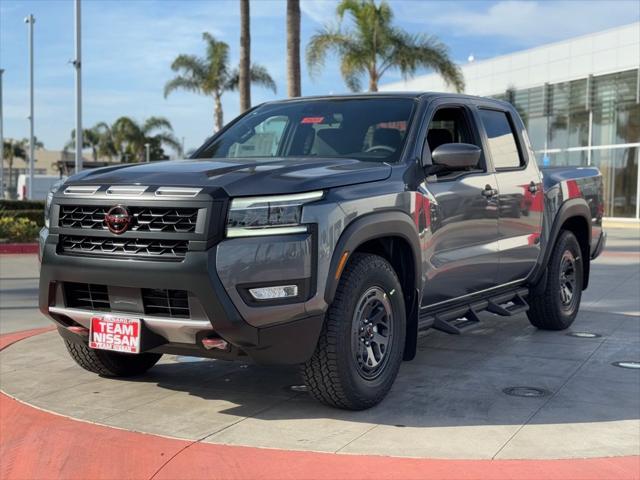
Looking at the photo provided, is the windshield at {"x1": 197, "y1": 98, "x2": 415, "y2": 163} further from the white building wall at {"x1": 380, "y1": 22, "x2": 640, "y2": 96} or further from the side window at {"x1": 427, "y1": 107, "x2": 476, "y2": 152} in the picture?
the white building wall at {"x1": 380, "y1": 22, "x2": 640, "y2": 96}

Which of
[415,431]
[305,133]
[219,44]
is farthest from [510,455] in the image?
[219,44]

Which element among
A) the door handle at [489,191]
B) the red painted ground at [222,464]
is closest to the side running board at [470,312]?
the door handle at [489,191]

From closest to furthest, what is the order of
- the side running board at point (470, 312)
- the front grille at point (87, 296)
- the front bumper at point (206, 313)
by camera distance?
the front bumper at point (206, 313) → the front grille at point (87, 296) → the side running board at point (470, 312)

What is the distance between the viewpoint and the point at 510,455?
4.07 metres

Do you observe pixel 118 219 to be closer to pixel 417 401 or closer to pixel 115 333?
pixel 115 333

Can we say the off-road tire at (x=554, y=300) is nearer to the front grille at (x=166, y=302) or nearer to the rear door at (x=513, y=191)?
the rear door at (x=513, y=191)

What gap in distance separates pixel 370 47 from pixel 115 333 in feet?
75.8

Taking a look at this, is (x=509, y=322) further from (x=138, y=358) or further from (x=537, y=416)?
(x=138, y=358)

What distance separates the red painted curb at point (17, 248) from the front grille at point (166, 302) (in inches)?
518

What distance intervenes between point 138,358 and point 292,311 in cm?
184

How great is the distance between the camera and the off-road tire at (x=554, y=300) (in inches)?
288

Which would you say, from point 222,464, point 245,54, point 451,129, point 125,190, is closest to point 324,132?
point 451,129

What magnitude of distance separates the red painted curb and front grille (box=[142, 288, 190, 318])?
43.2 feet

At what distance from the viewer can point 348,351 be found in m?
4.49
